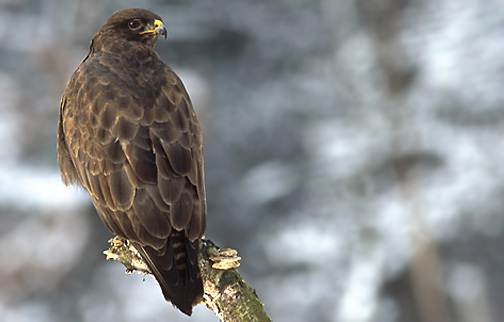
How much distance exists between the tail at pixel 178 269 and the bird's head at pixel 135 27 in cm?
183

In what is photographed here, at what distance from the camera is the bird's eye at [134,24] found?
5641mm

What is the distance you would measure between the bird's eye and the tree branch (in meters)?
2.05

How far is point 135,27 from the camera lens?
564 cm

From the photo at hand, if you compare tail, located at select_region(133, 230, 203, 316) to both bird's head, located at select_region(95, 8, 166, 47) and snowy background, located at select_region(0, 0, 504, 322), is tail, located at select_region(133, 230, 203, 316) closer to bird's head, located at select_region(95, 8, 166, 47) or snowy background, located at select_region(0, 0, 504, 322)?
bird's head, located at select_region(95, 8, 166, 47)

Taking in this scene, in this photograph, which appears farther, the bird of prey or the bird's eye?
the bird's eye

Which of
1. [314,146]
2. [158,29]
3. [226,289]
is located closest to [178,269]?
[226,289]

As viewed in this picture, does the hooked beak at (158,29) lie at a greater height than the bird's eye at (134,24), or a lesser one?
lesser

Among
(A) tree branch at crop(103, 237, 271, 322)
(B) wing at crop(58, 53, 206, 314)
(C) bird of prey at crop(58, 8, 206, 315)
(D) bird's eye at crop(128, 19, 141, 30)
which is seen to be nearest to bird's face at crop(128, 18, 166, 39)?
(D) bird's eye at crop(128, 19, 141, 30)

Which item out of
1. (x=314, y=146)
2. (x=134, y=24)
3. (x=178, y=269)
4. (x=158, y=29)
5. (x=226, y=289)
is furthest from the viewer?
(x=314, y=146)

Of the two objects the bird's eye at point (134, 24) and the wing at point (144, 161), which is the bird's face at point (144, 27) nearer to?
the bird's eye at point (134, 24)

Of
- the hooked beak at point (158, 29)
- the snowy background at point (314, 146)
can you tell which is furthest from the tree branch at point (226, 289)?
the snowy background at point (314, 146)

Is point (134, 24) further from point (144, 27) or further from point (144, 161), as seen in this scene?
point (144, 161)

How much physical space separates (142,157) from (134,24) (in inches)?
56.7

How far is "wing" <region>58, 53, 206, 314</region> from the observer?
4258mm
